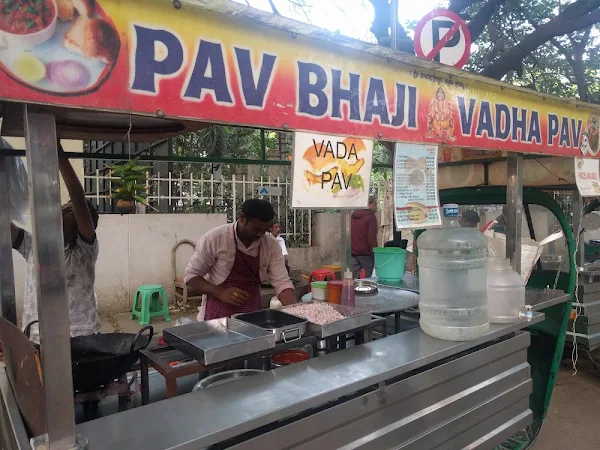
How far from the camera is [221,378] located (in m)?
1.81

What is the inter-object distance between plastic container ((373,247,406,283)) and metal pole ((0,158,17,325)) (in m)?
2.66

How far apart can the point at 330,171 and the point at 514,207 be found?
1.58m

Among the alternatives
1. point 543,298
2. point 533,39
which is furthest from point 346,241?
point 533,39

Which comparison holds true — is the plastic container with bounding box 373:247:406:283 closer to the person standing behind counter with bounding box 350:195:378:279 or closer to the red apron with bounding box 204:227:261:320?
the red apron with bounding box 204:227:261:320

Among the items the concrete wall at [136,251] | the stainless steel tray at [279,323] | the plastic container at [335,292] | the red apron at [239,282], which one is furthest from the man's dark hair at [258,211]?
the concrete wall at [136,251]

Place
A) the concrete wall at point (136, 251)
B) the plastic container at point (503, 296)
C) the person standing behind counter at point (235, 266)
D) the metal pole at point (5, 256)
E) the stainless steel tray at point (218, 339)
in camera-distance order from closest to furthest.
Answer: the stainless steel tray at point (218, 339)
the metal pole at point (5, 256)
the plastic container at point (503, 296)
the person standing behind counter at point (235, 266)
the concrete wall at point (136, 251)

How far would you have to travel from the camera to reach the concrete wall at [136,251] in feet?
22.6

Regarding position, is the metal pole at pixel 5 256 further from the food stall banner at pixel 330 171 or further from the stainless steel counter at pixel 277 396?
the food stall banner at pixel 330 171

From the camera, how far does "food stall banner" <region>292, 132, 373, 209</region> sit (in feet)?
5.97

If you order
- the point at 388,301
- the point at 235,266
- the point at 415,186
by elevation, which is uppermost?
the point at 415,186

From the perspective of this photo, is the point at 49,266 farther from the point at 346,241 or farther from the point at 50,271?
the point at 346,241

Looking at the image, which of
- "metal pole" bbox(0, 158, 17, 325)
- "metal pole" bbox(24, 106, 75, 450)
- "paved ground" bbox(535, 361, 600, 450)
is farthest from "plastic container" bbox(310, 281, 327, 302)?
"paved ground" bbox(535, 361, 600, 450)

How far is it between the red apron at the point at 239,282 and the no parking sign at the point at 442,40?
1.98m

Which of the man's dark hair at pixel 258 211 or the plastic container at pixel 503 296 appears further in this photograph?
the man's dark hair at pixel 258 211
